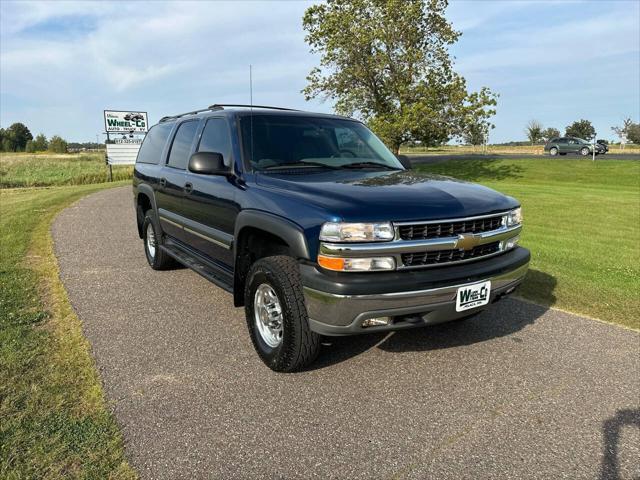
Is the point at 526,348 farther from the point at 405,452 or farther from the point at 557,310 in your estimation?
the point at 405,452

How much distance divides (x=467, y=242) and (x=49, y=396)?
2.82 metres

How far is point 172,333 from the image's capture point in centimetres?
409

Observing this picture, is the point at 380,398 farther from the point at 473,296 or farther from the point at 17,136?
the point at 17,136

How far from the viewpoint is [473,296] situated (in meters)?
3.20

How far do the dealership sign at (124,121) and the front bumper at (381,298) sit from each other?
2900 cm

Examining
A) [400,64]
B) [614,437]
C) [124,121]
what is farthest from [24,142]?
[614,437]

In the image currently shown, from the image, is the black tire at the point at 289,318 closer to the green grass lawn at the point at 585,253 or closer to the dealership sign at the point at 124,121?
the green grass lawn at the point at 585,253

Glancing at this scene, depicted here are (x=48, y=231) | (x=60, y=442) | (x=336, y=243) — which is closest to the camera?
(x=60, y=442)

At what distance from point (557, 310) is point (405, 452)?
3019 mm

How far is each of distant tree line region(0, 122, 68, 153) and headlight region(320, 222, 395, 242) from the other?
115m

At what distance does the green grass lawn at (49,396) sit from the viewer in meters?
2.37

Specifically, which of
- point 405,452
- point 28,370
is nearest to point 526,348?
point 405,452

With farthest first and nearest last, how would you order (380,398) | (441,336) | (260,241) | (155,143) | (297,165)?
(155,143)
(441,336)
(297,165)
(260,241)
(380,398)

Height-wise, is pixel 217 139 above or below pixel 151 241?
above
